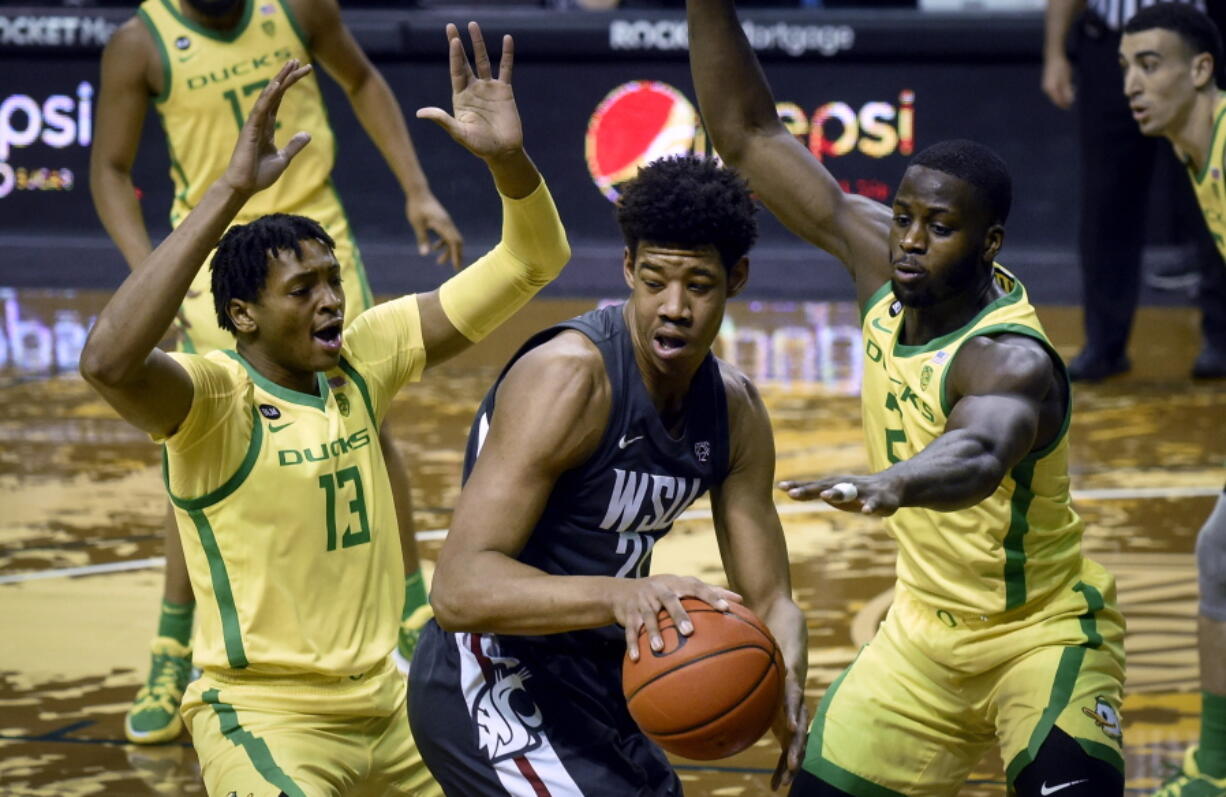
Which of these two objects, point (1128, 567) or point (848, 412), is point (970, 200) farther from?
point (848, 412)

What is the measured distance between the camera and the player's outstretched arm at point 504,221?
388cm

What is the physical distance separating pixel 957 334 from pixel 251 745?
1.71m

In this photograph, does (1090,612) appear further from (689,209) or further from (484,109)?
(484,109)

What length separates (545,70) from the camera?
1289 centimetres

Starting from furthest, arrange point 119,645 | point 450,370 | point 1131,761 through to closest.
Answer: point 450,370
point 119,645
point 1131,761

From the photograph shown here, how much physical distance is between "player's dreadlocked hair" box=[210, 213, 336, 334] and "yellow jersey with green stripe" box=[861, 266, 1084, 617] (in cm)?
133

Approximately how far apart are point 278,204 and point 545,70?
7532 mm

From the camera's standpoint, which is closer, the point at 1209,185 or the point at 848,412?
the point at 1209,185

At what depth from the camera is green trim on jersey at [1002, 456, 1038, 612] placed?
3.87m

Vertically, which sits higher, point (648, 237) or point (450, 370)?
point (648, 237)

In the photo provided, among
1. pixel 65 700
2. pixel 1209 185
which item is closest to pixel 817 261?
pixel 1209 185

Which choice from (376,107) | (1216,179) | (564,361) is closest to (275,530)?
(564,361)

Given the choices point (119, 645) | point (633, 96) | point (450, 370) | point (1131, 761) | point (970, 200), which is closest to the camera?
point (970, 200)

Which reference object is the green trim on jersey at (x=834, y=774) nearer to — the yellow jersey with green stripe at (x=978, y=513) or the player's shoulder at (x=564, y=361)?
the yellow jersey with green stripe at (x=978, y=513)
